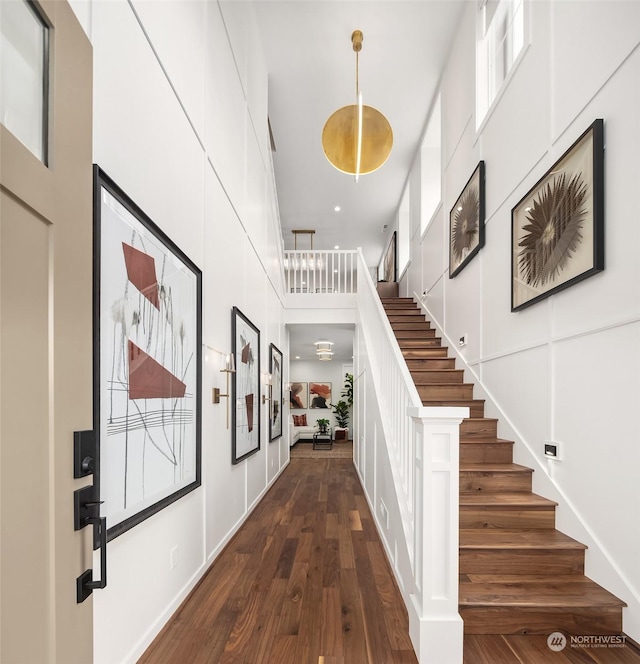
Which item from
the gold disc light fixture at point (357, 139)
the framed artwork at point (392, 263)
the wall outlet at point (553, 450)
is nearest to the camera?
the wall outlet at point (553, 450)

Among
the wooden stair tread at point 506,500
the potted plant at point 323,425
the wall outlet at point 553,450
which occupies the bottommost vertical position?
the potted plant at point 323,425

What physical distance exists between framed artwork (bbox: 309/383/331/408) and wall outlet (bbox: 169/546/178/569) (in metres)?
12.8

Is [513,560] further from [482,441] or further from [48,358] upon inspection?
[48,358]

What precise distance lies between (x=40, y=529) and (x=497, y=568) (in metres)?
2.52

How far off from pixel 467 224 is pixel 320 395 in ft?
35.9

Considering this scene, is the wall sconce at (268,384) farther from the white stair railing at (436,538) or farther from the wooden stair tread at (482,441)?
the white stair railing at (436,538)

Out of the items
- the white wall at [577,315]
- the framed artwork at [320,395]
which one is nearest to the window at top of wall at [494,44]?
the white wall at [577,315]

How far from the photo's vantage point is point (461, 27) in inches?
209

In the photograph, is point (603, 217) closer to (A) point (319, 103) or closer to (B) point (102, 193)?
(B) point (102, 193)

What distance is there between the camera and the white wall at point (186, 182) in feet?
5.92

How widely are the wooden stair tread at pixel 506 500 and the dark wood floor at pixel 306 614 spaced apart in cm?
75

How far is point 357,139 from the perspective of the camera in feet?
14.2

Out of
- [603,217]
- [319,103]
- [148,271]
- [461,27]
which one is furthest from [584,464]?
[319,103]

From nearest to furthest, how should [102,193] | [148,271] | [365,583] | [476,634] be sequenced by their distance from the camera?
[102,193]
[148,271]
[476,634]
[365,583]
